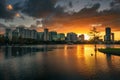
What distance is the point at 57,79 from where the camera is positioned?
27.6m

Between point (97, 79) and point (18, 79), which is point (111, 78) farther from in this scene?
point (18, 79)

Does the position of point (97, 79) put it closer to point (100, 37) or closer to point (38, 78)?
point (38, 78)

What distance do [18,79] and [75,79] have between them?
28.9ft

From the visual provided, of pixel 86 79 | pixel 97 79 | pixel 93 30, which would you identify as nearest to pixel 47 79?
pixel 86 79

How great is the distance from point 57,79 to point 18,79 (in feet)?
19.8

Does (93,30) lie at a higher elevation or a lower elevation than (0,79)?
higher

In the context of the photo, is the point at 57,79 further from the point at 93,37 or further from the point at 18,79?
the point at 93,37

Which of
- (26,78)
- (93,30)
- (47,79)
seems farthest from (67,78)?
(93,30)

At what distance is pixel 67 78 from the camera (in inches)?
1113

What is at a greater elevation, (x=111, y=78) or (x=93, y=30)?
(x=93, y=30)

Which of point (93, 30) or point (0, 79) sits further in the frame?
point (93, 30)

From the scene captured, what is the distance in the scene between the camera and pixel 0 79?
1089 inches

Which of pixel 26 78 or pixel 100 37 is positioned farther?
pixel 100 37

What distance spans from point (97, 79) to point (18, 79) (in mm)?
12129
